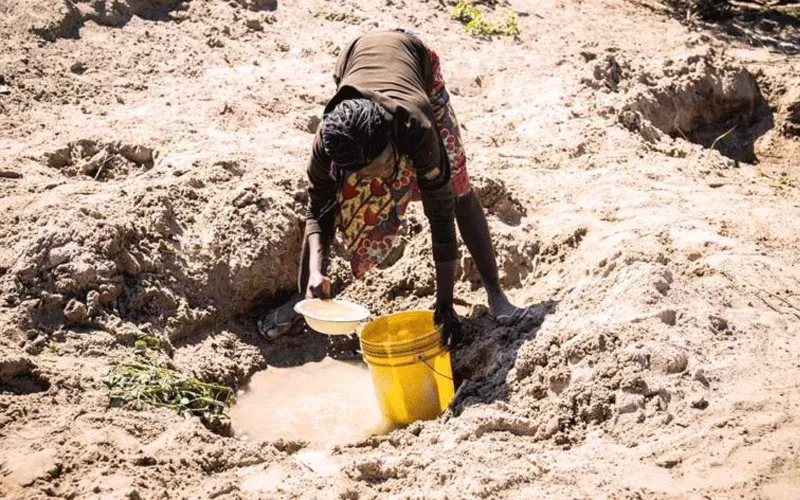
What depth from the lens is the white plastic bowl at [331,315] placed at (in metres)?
3.03

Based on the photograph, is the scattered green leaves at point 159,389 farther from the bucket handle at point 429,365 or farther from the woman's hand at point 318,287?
the bucket handle at point 429,365

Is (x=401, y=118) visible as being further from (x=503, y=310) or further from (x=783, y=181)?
(x=783, y=181)

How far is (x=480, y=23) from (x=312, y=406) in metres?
3.59

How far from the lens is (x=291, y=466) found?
9.92 feet

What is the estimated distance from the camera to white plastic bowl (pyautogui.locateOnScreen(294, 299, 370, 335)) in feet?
9.93

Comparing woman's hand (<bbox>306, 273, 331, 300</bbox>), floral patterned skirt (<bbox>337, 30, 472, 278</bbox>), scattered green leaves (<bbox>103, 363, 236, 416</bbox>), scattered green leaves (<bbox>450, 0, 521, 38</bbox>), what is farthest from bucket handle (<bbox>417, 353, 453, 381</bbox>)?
scattered green leaves (<bbox>450, 0, 521, 38</bbox>)

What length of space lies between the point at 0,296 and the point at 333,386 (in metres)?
1.36

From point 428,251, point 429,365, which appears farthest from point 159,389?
point 428,251

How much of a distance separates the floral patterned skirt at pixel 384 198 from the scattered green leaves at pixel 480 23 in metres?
2.97

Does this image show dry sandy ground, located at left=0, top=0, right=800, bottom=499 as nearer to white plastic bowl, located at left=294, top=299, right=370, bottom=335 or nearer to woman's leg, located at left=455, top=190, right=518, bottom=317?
woman's leg, located at left=455, top=190, right=518, bottom=317

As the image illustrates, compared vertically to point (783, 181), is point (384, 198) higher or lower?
higher

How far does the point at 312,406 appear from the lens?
3744 mm

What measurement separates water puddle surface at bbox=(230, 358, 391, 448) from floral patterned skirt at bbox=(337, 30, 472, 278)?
0.58 m

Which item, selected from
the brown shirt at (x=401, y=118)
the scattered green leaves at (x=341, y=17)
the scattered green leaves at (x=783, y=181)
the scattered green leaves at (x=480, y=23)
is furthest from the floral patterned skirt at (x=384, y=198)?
the scattered green leaves at (x=480, y=23)
